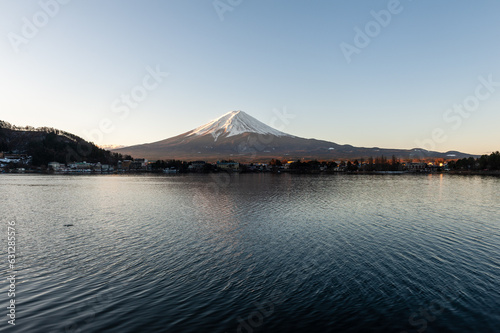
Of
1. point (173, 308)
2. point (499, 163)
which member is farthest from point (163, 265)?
point (499, 163)

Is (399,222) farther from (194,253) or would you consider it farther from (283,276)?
(194,253)

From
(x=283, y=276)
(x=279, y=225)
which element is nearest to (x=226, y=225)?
(x=279, y=225)

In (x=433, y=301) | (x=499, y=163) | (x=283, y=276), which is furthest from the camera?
(x=499, y=163)

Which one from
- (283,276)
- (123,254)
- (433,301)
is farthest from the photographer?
(123,254)

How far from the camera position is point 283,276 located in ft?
53.0

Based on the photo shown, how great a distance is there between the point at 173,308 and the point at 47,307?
5.48 metres

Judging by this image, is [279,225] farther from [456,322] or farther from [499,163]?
Answer: [499,163]

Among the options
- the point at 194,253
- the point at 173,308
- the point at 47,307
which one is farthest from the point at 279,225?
the point at 47,307

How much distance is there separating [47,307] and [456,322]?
1729cm

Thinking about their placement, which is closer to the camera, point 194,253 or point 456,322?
point 456,322

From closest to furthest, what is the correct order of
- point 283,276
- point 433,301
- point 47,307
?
point 47,307
point 433,301
point 283,276

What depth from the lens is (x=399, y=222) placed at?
32.5 meters

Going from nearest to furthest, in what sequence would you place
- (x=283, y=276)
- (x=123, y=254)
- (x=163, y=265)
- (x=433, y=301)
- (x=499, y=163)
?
1. (x=433, y=301)
2. (x=283, y=276)
3. (x=163, y=265)
4. (x=123, y=254)
5. (x=499, y=163)

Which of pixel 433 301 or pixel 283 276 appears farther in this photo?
pixel 283 276
